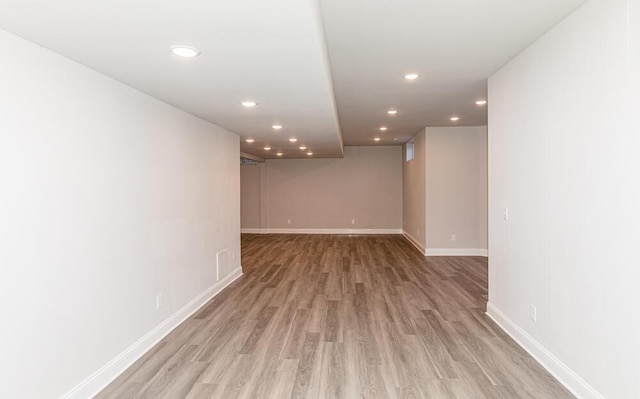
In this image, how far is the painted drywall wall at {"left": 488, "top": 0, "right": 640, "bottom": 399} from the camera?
192cm

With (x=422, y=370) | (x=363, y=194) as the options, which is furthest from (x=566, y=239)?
(x=363, y=194)

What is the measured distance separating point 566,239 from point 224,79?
2625mm

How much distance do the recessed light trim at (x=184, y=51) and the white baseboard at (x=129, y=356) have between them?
84.7 inches

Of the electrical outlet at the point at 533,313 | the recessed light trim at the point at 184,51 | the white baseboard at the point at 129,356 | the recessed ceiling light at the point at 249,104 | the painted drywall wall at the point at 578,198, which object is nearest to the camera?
the painted drywall wall at the point at 578,198

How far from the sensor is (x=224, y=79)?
8.95ft

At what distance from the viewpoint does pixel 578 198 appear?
91.4 inches

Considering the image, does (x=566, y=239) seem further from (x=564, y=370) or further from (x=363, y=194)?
(x=363, y=194)

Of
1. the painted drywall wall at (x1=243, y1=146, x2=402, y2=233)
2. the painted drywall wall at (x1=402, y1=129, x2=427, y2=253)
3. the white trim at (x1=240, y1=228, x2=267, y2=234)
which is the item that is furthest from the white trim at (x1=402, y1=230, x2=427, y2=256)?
the white trim at (x1=240, y1=228, x2=267, y2=234)

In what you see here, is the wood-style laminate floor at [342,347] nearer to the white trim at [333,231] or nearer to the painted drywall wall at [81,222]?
the painted drywall wall at [81,222]

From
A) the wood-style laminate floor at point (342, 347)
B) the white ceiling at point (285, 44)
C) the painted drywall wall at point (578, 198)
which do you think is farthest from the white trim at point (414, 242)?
the painted drywall wall at point (578, 198)

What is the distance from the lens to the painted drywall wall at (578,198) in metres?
1.92

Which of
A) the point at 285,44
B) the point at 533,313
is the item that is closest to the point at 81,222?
the point at 285,44

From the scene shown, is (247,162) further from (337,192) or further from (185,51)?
(185,51)

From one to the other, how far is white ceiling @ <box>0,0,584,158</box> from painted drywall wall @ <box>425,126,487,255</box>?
8.81 feet
